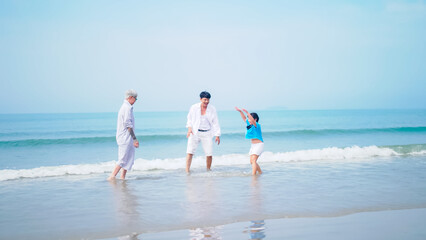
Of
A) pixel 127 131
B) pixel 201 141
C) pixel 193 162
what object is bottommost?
pixel 193 162

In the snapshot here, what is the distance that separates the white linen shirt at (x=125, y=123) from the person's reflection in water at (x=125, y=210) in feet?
2.94

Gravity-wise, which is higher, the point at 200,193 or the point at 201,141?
the point at 201,141

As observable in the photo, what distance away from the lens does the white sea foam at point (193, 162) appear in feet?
29.0

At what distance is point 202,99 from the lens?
27.4ft

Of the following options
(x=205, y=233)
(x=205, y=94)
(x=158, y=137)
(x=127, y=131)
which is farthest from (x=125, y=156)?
(x=158, y=137)

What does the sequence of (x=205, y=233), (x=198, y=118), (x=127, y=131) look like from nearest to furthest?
1. (x=205, y=233)
2. (x=127, y=131)
3. (x=198, y=118)

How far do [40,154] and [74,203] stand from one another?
11.0 meters

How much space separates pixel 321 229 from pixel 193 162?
673 centimetres

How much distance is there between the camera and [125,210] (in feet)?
17.4

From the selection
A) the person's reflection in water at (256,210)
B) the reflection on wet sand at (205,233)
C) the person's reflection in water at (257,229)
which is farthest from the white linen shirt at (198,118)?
the reflection on wet sand at (205,233)

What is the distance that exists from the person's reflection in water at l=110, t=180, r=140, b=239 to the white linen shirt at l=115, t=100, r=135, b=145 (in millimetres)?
896

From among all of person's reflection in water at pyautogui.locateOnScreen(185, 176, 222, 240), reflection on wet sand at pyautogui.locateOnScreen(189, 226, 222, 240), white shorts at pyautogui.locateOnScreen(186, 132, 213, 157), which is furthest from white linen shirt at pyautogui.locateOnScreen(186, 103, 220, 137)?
reflection on wet sand at pyautogui.locateOnScreen(189, 226, 222, 240)

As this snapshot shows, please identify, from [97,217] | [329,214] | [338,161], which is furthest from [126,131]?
[338,161]

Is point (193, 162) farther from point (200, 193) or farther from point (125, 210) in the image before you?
point (125, 210)
